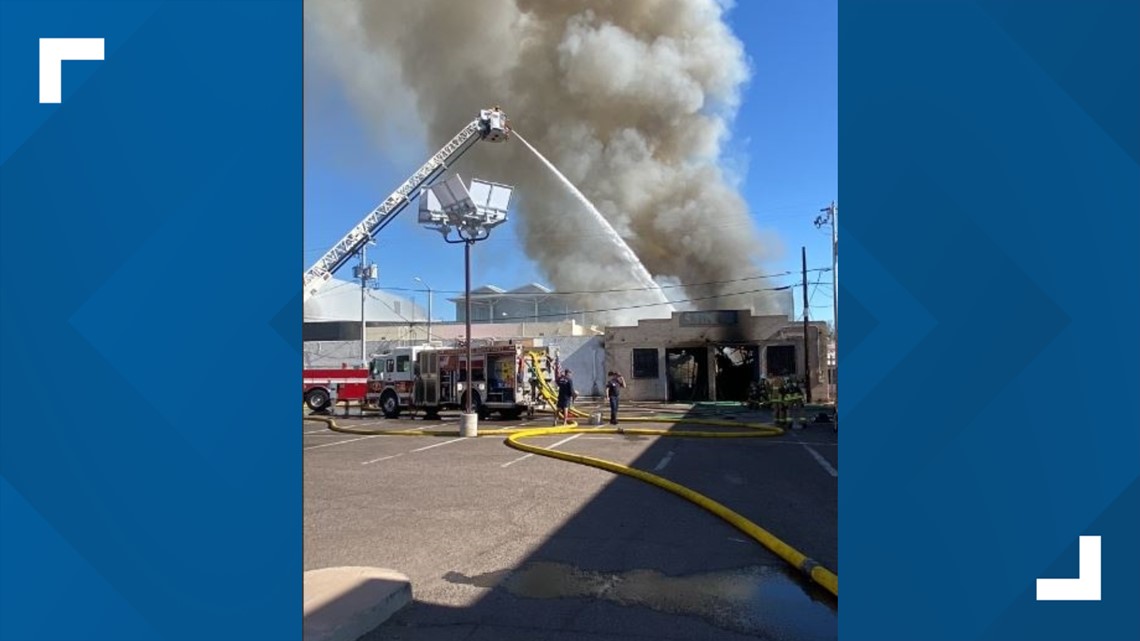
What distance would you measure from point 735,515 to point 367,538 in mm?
3091

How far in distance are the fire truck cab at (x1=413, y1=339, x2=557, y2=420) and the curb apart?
51.9ft

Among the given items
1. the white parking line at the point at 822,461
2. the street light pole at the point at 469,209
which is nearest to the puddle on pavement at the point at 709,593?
the white parking line at the point at 822,461

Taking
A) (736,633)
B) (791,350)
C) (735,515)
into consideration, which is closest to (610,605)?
(736,633)

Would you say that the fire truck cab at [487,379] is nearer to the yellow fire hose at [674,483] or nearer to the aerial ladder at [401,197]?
the yellow fire hose at [674,483]

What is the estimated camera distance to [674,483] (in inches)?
316

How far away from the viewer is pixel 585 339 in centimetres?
3338

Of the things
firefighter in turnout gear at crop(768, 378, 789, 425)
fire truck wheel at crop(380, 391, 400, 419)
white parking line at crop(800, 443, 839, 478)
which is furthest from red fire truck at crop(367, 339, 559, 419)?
white parking line at crop(800, 443, 839, 478)

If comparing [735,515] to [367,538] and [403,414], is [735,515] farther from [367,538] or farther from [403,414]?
[403,414]

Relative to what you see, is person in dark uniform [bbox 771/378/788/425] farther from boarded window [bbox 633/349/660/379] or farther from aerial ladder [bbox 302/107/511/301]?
aerial ladder [bbox 302/107/511/301]

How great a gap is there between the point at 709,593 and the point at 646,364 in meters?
28.0

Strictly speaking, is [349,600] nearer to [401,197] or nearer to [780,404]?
[780,404]

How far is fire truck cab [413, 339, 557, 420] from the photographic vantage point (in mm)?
20281
